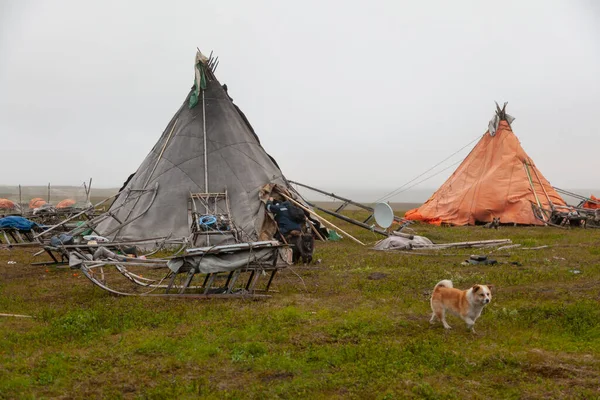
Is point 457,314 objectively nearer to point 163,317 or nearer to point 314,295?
point 314,295

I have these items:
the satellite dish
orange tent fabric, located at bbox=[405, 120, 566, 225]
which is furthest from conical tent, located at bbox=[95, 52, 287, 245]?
orange tent fabric, located at bbox=[405, 120, 566, 225]

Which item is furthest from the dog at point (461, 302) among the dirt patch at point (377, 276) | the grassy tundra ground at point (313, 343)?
the dirt patch at point (377, 276)

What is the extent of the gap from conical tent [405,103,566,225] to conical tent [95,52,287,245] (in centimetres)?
1197

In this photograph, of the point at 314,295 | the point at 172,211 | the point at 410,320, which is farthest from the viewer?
the point at 172,211

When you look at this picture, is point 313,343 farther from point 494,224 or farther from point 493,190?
point 493,190

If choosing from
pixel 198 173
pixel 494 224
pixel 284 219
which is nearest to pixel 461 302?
pixel 284 219

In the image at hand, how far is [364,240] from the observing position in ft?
72.3

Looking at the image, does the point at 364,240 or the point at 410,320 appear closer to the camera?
the point at 410,320

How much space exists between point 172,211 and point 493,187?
18.3 metres

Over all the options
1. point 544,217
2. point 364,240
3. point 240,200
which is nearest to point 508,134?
point 544,217

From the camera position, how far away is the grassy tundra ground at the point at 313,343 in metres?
6.62

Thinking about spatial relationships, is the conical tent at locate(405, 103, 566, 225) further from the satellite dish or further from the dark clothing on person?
the dark clothing on person

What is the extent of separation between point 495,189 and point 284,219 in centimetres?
1637

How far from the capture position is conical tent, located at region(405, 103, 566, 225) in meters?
28.5
